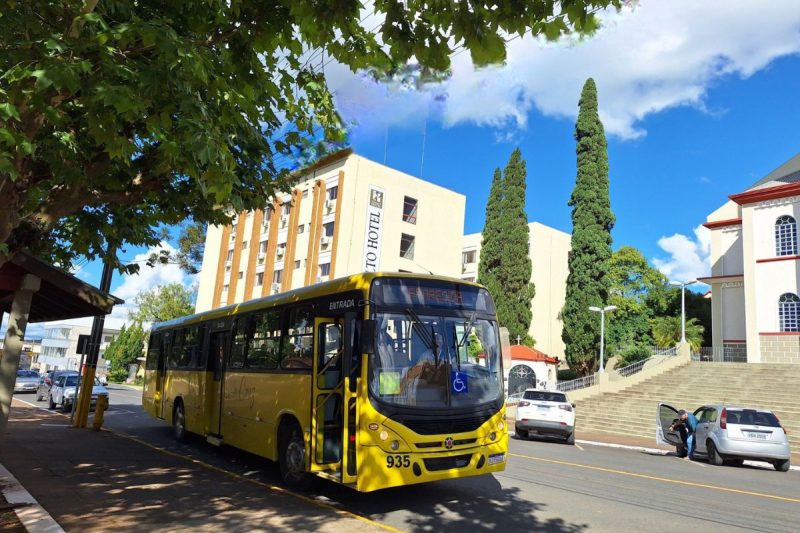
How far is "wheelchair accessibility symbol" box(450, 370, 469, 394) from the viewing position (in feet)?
25.8

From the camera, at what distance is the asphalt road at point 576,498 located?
7131mm

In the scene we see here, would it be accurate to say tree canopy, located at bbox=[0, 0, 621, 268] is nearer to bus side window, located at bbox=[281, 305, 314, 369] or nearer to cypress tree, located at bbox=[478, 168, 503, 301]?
bus side window, located at bbox=[281, 305, 314, 369]

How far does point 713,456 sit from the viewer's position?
48.0 feet

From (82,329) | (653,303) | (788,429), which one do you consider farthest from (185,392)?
(82,329)

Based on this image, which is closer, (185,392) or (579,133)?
(185,392)

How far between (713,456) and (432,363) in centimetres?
1073

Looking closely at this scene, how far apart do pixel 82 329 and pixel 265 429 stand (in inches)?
4752

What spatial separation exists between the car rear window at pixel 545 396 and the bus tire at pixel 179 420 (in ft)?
35.4

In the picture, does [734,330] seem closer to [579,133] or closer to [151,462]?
[579,133]

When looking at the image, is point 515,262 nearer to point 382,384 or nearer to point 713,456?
point 713,456

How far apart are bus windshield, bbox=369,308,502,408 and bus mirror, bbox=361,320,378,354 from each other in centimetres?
18

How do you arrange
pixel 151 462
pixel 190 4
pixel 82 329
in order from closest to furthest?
1. pixel 190 4
2. pixel 151 462
3. pixel 82 329

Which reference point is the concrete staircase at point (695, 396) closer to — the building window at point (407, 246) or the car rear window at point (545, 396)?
the car rear window at point (545, 396)

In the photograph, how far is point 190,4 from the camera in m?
5.69
